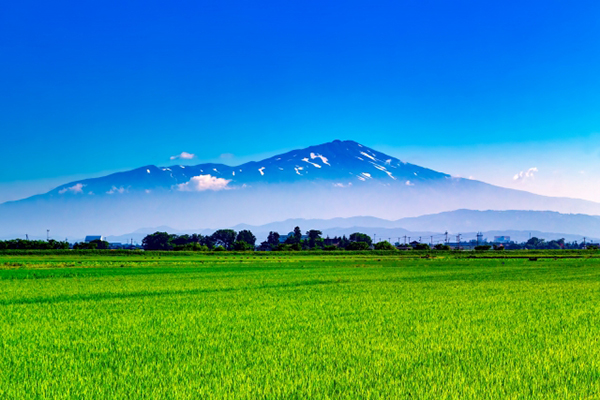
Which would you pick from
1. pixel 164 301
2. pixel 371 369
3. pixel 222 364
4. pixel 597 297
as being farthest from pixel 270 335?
pixel 597 297

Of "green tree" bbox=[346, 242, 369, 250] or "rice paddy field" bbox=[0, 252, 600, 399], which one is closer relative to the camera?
"rice paddy field" bbox=[0, 252, 600, 399]

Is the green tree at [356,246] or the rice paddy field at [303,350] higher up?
the green tree at [356,246]

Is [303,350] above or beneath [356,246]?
beneath

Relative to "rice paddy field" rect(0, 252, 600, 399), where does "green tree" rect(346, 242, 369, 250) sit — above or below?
above

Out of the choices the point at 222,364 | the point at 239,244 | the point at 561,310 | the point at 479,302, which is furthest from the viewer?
the point at 239,244

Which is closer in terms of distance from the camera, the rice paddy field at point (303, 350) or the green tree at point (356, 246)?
the rice paddy field at point (303, 350)

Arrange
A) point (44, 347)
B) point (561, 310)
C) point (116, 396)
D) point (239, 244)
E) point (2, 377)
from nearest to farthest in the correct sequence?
point (116, 396) → point (2, 377) → point (44, 347) → point (561, 310) → point (239, 244)

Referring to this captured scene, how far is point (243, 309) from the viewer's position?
16672mm

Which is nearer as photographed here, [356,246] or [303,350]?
[303,350]

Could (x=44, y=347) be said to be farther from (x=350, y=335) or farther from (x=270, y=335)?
(x=350, y=335)

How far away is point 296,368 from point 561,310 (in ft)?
37.8

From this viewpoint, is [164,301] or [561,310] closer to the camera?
[561,310]

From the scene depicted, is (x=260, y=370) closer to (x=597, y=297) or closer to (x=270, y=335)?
(x=270, y=335)

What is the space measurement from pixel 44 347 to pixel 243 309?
7.05 m
